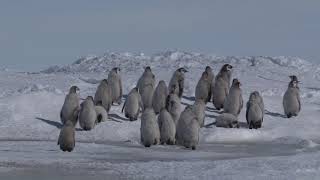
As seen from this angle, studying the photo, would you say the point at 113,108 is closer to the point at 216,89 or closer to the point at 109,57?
the point at 216,89

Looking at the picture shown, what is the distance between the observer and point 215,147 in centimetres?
1869

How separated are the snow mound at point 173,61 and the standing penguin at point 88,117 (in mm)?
28140

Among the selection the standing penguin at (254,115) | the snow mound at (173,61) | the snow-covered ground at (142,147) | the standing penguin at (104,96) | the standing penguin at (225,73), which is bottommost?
the snow-covered ground at (142,147)

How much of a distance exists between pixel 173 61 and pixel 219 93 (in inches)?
1301

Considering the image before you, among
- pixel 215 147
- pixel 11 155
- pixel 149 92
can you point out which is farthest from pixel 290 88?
pixel 11 155

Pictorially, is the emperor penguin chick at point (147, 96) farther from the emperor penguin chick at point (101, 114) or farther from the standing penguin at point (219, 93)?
the emperor penguin chick at point (101, 114)

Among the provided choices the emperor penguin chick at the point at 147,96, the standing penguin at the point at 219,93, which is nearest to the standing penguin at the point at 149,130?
the emperor penguin chick at the point at 147,96

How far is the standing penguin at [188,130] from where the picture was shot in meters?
18.0

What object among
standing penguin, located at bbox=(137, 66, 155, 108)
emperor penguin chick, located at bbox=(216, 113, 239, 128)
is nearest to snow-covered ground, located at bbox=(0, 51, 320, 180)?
emperor penguin chick, located at bbox=(216, 113, 239, 128)

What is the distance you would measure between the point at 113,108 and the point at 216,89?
308 cm

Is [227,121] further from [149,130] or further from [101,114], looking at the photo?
[149,130]

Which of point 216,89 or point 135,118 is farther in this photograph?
point 216,89

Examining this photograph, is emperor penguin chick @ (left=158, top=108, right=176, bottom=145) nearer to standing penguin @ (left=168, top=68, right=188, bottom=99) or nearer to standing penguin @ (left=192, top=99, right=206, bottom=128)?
standing penguin @ (left=192, top=99, right=206, bottom=128)

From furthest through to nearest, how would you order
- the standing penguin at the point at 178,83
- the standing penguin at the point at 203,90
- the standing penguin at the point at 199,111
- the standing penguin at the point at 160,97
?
the standing penguin at the point at 203,90 → the standing penguin at the point at 178,83 → the standing penguin at the point at 160,97 → the standing penguin at the point at 199,111
